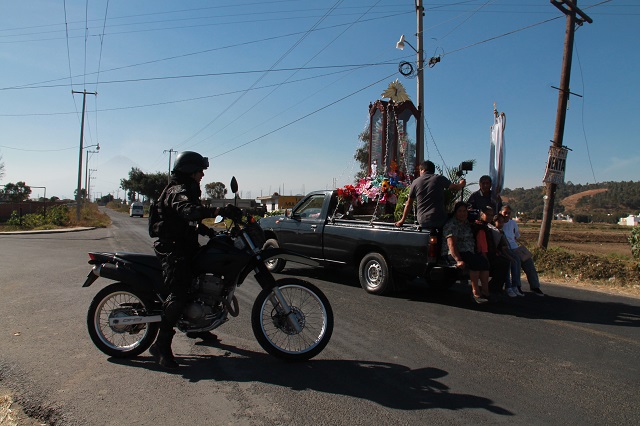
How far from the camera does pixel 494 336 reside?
5.57 meters

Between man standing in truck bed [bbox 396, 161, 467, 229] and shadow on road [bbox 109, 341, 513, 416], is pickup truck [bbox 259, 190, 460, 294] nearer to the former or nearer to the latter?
man standing in truck bed [bbox 396, 161, 467, 229]

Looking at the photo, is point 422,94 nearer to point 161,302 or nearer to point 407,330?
point 407,330

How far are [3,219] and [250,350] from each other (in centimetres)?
3881

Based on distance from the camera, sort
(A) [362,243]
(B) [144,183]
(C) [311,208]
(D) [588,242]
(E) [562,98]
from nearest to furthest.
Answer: (A) [362,243] < (C) [311,208] < (E) [562,98] < (D) [588,242] < (B) [144,183]

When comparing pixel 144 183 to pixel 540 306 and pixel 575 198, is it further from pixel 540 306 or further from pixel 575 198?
pixel 575 198

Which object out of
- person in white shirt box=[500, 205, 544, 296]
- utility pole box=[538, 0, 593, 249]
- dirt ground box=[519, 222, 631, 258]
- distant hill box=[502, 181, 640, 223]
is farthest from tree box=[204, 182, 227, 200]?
person in white shirt box=[500, 205, 544, 296]

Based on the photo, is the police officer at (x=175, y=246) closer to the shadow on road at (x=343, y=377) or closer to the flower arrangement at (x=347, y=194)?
the shadow on road at (x=343, y=377)

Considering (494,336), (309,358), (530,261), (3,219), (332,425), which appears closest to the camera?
(332,425)

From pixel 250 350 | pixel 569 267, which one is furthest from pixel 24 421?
pixel 569 267

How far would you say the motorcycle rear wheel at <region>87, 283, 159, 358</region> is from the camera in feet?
14.9

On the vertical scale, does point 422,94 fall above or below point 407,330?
above

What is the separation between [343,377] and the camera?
411cm

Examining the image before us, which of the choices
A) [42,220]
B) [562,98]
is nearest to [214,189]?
[42,220]

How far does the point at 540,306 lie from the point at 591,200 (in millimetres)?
131626
